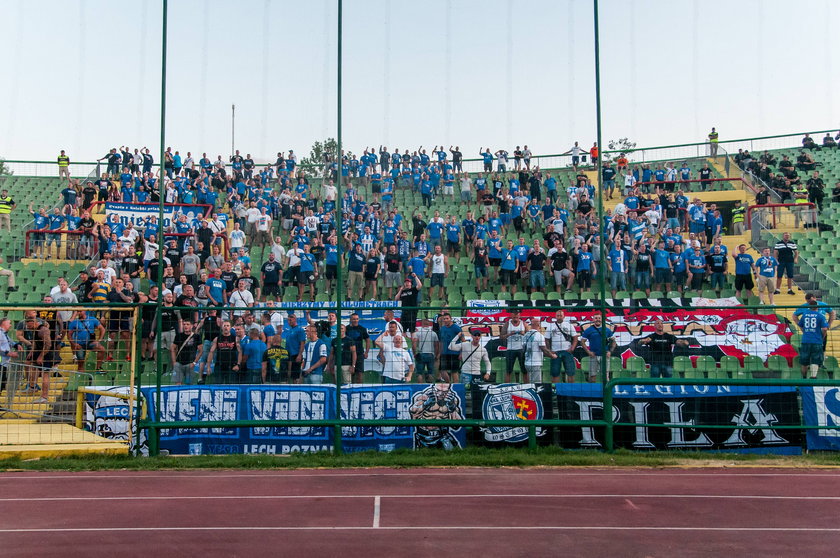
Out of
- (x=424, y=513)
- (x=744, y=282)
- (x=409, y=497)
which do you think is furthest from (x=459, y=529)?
(x=744, y=282)

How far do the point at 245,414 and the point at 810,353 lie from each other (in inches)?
364

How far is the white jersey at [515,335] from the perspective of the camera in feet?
41.6

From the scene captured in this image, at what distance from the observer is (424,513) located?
9.28 m

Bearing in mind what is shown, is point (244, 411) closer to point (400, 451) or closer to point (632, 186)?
point (400, 451)

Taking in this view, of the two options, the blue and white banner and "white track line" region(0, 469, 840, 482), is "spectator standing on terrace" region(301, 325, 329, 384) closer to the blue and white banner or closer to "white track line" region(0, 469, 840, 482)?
A: "white track line" region(0, 469, 840, 482)

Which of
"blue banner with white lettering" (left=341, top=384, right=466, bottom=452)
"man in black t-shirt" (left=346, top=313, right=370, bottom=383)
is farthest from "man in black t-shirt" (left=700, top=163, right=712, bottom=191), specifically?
"man in black t-shirt" (left=346, top=313, right=370, bottom=383)

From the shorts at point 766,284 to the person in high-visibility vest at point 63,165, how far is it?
83.2 feet

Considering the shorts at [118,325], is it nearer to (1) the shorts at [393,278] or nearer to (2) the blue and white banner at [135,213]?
(1) the shorts at [393,278]

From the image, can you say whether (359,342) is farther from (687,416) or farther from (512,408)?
(687,416)

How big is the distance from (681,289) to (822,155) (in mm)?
15767

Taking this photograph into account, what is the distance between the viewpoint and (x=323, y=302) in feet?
61.4

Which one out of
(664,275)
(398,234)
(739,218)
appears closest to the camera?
(664,275)

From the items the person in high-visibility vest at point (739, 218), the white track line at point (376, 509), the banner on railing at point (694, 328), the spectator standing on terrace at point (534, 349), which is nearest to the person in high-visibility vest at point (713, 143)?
the person in high-visibility vest at point (739, 218)

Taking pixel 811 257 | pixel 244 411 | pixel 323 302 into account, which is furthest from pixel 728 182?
pixel 244 411
